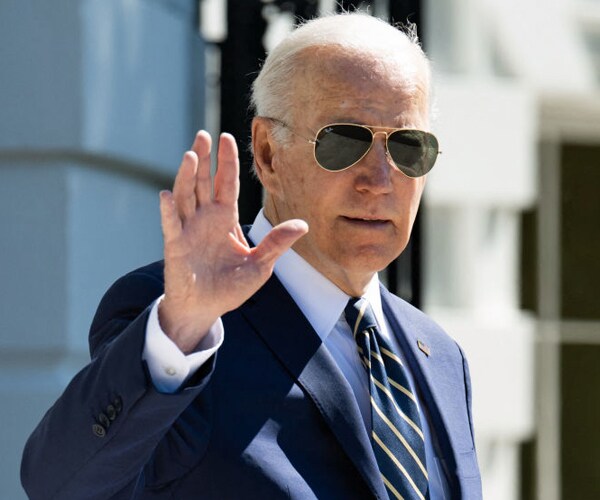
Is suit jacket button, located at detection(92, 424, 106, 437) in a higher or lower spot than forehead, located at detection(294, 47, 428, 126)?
lower

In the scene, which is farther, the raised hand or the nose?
the nose

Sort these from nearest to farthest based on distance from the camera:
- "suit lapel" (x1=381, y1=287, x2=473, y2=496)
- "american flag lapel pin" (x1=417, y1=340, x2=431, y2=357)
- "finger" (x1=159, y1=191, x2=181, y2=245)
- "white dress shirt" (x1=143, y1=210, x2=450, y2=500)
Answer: "finger" (x1=159, y1=191, x2=181, y2=245) < "white dress shirt" (x1=143, y1=210, x2=450, y2=500) < "suit lapel" (x1=381, y1=287, x2=473, y2=496) < "american flag lapel pin" (x1=417, y1=340, x2=431, y2=357)

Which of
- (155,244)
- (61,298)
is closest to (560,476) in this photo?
(155,244)

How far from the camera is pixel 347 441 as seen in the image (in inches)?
87.8

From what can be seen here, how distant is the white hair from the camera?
2463 mm

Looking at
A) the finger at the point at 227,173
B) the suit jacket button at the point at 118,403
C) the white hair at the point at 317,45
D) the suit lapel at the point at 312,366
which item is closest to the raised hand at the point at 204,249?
the finger at the point at 227,173

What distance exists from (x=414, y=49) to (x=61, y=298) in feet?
7.47

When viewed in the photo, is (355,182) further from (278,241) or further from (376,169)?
(278,241)

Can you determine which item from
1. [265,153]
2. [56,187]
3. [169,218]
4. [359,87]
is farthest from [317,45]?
[56,187]

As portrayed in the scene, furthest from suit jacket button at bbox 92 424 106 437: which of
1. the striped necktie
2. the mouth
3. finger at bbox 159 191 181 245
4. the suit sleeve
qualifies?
the mouth

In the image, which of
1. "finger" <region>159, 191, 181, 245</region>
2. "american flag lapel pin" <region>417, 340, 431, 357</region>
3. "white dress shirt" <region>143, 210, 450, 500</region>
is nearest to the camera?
"finger" <region>159, 191, 181, 245</region>

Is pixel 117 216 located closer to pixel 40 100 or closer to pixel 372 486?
pixel 40 100

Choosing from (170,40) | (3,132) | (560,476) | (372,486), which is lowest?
(560,476)

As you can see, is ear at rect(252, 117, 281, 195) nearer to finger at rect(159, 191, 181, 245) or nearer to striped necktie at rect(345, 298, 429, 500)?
striped necktie at rect(345, 298, 429, 500)
